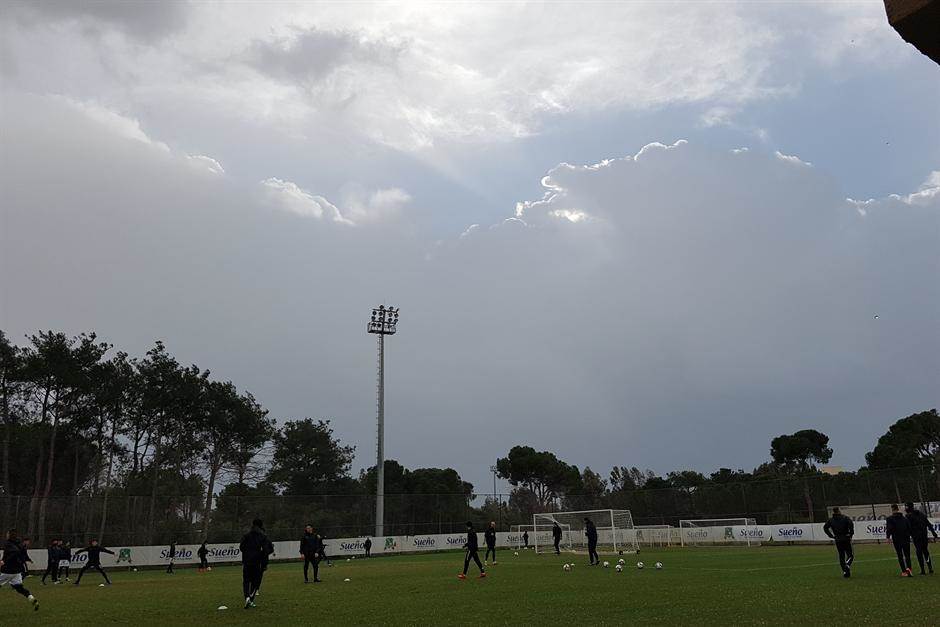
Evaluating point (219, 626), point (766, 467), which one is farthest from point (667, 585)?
point (766, 467)

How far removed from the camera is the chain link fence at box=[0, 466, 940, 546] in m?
Result: 51.5

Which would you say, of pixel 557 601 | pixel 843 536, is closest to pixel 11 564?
pixel 557 601

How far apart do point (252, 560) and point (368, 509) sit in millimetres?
49635

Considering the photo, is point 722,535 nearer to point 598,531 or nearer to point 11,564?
point 598,531

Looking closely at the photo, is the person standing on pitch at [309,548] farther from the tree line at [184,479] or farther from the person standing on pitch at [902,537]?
the tree line at [184,479]

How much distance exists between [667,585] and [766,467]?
114 m

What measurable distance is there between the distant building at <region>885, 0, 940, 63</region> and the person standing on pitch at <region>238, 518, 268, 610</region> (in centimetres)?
1601

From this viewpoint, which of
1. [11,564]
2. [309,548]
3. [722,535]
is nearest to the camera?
[11,564]

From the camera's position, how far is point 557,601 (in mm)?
15320

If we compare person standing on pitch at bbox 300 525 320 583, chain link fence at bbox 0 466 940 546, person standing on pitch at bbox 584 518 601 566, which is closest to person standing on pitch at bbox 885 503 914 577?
person standing on pitch at bbox 584 518 601 566

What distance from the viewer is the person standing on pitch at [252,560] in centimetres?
1599

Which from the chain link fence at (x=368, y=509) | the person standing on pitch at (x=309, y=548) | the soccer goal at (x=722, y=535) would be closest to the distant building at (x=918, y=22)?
the person standing on pitch at (x=309, y=548)

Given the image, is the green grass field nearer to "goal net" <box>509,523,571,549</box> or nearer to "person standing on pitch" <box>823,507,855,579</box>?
"person standing on pitch" <box>823,507,855,579</box>

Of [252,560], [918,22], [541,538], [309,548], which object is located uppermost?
[918,22]
